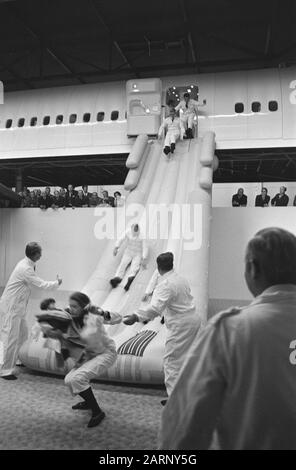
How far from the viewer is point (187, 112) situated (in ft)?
38.2

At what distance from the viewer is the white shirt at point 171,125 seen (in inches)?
446

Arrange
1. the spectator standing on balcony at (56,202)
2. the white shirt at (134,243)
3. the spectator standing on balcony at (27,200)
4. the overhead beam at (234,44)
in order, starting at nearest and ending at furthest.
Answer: the white shirt at (134,243)
the spectator standing on balcony at (56,202)
the spectator standing on balcony at (27,200)
the overhead beam at (234,44)

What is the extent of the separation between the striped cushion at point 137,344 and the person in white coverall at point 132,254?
5.17 feet

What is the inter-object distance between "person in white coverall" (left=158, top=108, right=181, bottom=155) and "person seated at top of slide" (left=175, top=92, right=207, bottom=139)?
146 mm

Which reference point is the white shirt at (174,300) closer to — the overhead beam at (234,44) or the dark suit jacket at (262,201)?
the dark suit jacket at (262,201)

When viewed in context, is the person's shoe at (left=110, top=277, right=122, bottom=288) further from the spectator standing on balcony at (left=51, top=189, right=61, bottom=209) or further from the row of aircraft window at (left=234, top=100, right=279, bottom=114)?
the row of aircraft window at (left=234, top=100, right=279, bottom=114)

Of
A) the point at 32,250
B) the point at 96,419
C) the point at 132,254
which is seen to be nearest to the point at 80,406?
the point at 96,419

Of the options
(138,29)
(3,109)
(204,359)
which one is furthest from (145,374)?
(3,109)

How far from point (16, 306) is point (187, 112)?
7780 millimetres

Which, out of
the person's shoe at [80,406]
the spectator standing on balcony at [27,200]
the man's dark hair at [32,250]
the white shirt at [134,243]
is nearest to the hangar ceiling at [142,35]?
the spectator standing on balcony at [27,200]

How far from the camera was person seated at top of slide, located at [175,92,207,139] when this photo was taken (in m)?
11.3

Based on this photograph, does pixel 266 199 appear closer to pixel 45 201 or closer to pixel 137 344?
pixel 45 201

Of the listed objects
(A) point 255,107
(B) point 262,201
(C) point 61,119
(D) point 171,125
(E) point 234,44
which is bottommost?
(B) point 262,201

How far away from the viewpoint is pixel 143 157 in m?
11.0
